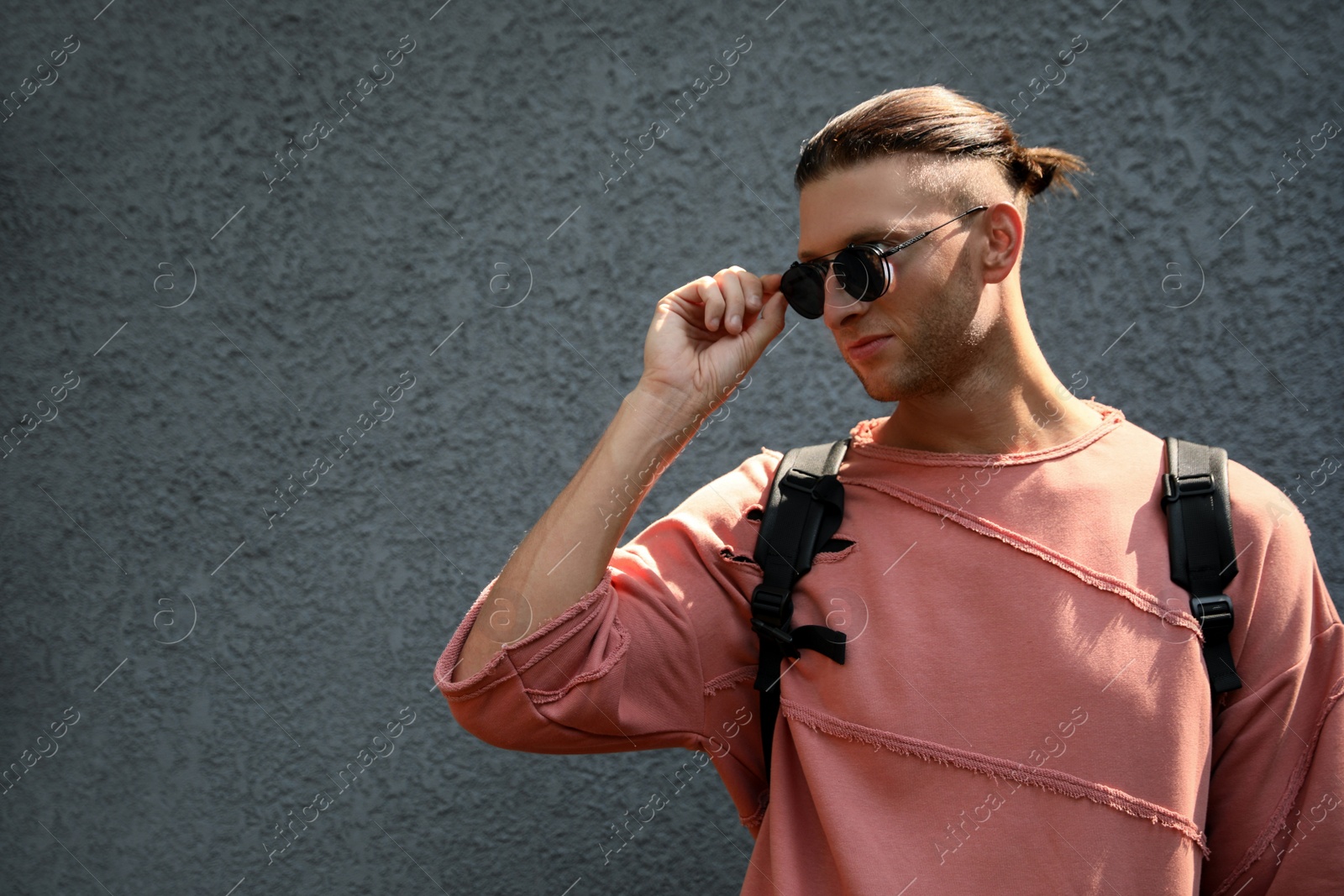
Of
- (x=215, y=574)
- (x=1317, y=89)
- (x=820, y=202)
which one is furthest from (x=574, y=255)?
(x=1317, y=89)

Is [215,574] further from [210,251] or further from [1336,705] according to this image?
[1336,705]

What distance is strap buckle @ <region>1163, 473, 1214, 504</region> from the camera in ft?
4.82

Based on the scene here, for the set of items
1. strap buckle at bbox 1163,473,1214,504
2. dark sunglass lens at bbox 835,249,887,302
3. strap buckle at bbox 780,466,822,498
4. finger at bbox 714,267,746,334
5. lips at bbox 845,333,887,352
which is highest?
finger at bbox 714,267,746,334

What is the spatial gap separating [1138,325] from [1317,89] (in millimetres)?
672

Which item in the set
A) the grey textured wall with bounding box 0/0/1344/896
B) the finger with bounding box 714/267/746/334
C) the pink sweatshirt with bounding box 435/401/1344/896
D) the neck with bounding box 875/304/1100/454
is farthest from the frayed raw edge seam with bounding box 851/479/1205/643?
the grey textured wall with bounding box 0/0/1344/896

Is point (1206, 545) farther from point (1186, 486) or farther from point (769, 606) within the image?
point (769, 606)

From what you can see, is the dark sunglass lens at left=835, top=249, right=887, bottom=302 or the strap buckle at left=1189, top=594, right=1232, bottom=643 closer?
the strap buckle at left=1189, top=594, right=1232, bottom=643

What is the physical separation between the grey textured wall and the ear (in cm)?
88

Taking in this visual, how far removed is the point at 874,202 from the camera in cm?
156

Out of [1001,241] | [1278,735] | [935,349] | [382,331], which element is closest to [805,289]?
[935,349]

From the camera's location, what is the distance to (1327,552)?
7.80 feet

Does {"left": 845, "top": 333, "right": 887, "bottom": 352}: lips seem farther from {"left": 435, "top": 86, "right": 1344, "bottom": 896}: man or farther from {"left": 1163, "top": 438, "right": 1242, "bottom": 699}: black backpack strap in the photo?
{"left": 1163, "top": 438, "right": 1242, "bottom": 699}: black backpack strap

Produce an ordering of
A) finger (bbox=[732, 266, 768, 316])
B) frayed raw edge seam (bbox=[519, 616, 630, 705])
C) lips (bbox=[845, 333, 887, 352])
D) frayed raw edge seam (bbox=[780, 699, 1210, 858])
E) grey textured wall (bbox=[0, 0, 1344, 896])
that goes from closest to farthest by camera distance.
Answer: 1. frayed raw edge seam (bbox=[780, 699, 1210, 858])
2. frayed raw edge seam (bbox=[519, 616, 630, 705])
3. lips (bbox=[845, 333, 887, 352])
4. finger (bbox=[732, 266, 768, 316])
5. grey textured wall (bbox=[0, 0, 1344, 896])

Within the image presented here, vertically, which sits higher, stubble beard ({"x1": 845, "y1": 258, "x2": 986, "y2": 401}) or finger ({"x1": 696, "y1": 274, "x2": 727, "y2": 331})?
finger ({"x1": 696, "y1": 274, "x2": 727, "y2": 331})
